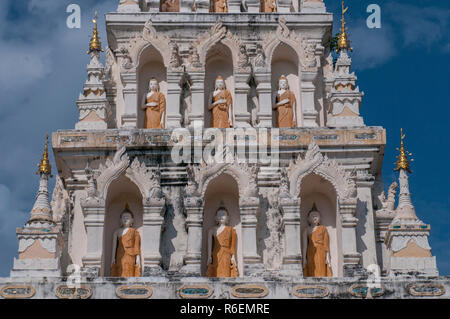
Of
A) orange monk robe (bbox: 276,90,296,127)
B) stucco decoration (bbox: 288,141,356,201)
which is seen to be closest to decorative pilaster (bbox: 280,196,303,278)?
stucco decoration (bbox: 288,141,356,201)

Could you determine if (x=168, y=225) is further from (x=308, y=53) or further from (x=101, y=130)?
(x=308, y=53)

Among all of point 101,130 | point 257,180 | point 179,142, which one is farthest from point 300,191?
point 101,130

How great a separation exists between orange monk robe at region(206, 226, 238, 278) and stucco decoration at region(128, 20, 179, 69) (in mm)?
4554

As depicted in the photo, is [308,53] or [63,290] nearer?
[63,290]

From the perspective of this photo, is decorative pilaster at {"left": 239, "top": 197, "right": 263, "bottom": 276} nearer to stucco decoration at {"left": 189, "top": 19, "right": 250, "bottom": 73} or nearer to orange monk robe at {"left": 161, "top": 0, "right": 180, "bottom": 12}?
stucco decoration at {"left": 189, "top": 19, "right": 250, "bottom": 73}

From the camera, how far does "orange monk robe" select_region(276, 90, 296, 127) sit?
1126 inches

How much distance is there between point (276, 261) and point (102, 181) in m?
4.09

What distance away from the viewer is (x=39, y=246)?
25188 millimetres

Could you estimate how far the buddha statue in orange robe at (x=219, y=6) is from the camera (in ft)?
100

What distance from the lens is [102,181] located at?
2670cm

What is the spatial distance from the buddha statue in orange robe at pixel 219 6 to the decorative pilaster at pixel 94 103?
343cm

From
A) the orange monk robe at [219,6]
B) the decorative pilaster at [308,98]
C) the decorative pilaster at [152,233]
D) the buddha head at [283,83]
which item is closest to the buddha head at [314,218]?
the decorative pilaster at [308,98]

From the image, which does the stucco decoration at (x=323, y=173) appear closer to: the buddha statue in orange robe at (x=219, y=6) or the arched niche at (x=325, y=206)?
the arched niche at (x=325, y=206)

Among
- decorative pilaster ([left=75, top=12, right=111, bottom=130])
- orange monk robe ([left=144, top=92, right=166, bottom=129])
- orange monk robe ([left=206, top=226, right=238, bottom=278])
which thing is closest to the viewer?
orange monk robe ([left=206, top=226, right=238, bottom=278])
